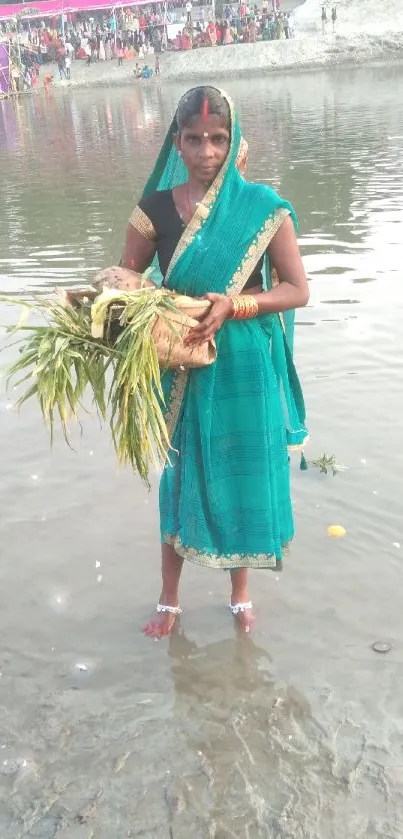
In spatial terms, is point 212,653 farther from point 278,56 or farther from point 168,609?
point 278,56

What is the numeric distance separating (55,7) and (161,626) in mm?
46850

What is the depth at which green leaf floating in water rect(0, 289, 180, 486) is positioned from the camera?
221 cm

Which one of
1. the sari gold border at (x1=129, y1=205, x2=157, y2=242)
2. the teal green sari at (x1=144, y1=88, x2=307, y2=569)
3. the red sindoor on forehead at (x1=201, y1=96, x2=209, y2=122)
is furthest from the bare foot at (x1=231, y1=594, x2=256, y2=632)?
the red sindoor on forehead at (x1=201, y1=96, x2=209, y2=122)

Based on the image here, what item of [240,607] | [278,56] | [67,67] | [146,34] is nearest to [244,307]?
[240,607]

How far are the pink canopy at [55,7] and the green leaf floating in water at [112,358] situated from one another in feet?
146

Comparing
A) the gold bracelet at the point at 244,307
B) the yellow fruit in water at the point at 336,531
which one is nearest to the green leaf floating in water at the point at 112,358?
the gold bracelet at the point at 244,307

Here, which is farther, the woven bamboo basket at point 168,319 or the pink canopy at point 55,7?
the pink canopy at point 55,7

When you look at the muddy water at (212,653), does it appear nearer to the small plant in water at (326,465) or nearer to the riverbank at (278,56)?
the small plant in water at (326,465)

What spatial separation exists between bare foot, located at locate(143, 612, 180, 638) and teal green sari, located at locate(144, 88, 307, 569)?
375 mm

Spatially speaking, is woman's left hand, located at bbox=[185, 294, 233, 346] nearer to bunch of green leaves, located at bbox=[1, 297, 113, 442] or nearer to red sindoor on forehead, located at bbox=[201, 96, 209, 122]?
bunch of green leaves, located at bbox=[1, 297, 113, 442]

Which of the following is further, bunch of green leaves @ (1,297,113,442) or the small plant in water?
the small plant in water

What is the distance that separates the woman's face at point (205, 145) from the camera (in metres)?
2.38

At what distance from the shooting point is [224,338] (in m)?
2.53

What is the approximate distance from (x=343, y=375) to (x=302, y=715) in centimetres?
288
